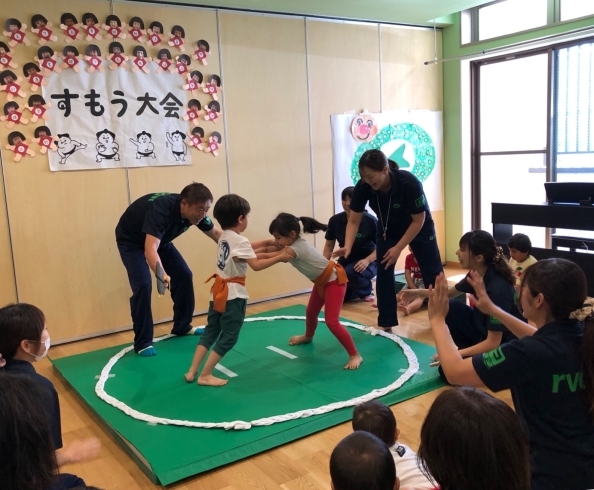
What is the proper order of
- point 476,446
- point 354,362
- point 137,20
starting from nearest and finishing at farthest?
point 476,446
point 354,362
point 137,20

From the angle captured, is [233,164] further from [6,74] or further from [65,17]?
[6,74]

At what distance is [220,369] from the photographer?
359cm

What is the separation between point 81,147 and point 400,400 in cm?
309

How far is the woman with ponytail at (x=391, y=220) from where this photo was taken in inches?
147

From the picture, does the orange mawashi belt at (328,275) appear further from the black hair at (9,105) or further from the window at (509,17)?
the window at (509,17)

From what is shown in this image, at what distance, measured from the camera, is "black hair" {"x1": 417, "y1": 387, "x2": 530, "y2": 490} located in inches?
43.0

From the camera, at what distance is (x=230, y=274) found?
130 inches

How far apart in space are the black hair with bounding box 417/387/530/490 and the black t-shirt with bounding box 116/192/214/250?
9.47ft

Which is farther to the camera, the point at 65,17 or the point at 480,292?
the point at 65,17

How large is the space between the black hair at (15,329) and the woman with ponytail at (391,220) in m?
2.29

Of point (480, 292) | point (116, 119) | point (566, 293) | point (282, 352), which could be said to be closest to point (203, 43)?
point (116, 119)

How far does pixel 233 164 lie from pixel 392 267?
193 cm

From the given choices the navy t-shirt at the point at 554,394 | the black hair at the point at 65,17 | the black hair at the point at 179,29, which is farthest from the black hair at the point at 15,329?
the black hair at the point at 179,29

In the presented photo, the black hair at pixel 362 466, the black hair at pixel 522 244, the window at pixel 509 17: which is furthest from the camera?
the window at pixel 509 17
